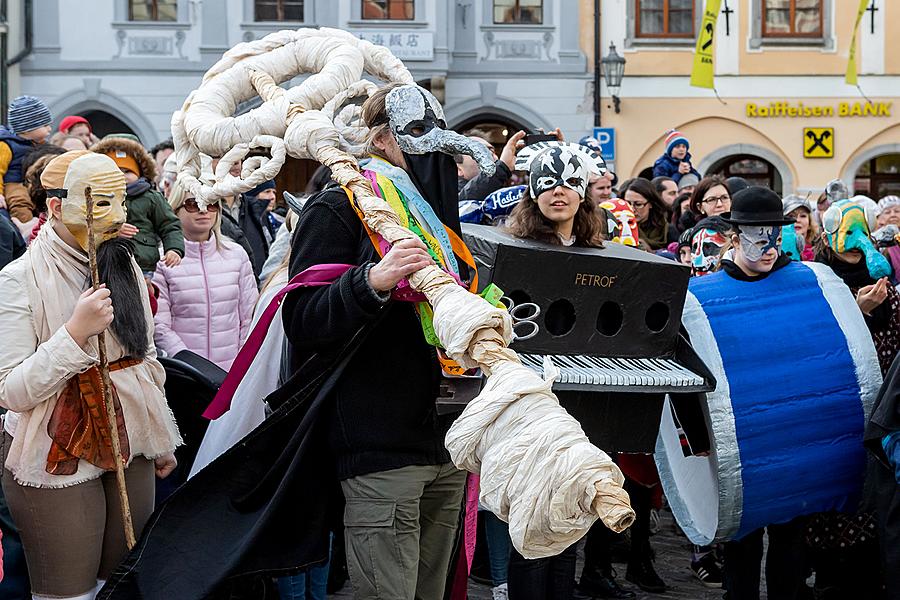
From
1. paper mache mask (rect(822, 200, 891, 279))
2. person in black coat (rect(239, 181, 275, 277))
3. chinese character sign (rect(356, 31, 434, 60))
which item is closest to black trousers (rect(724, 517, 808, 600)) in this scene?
paper mache mask (rect(822, 200, 891, 279))

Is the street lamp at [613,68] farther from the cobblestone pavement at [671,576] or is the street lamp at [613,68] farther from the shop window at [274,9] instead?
the cobblestone pavement at [671,576]

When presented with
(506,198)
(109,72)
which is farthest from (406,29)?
(506,198)

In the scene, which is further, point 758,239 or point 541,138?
point 541,138

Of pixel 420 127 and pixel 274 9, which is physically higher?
pixel 274 9

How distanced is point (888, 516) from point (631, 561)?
1.85 metres

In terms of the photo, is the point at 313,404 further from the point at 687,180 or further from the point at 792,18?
the point at 792,18

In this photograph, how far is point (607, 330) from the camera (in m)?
4.56

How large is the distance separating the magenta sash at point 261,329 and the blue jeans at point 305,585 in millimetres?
1574

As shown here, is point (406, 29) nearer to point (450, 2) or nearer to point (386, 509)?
point (450, 2)

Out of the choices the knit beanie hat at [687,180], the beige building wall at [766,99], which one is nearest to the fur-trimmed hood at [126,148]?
the knit beanie hat at [687,180]

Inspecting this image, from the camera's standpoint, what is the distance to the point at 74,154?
12.7ft

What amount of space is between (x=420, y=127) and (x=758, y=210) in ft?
6.17

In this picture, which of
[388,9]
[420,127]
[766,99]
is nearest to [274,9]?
[388,9]

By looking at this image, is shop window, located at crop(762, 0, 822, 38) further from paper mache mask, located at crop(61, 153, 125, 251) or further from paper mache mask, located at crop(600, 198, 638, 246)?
paper mache mask, located at crop(61, 153, 125, 251)
